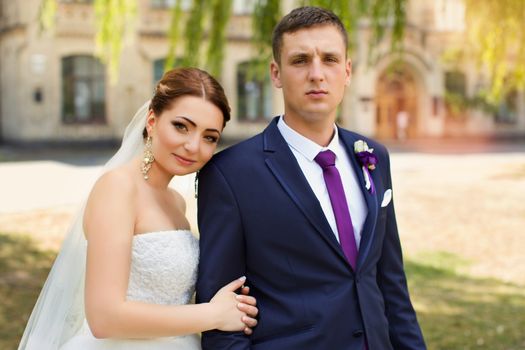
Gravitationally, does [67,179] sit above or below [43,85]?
below

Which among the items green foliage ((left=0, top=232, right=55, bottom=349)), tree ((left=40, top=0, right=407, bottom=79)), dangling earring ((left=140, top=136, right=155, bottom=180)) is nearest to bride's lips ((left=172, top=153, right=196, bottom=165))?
dangling earring ((left=140, top=136, right=155, bottom=180))

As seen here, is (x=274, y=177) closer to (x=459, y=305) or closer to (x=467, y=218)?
(x=459, y=305)

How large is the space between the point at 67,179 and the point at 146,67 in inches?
467

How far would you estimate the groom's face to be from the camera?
2.18 meters

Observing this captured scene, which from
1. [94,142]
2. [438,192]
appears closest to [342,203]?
[438,192]

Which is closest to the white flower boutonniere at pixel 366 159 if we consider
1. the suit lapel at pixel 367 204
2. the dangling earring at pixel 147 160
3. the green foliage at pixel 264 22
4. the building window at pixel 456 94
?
the suit lapel at pixel 367 204

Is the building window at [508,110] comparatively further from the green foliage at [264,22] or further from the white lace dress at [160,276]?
the white lace dress at [160,276]

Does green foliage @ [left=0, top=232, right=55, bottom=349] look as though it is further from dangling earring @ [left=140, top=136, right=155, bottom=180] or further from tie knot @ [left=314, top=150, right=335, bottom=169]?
tie knot @ [left=314, top=150, right=335, bottom=169]

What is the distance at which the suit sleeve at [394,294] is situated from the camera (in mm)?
2510

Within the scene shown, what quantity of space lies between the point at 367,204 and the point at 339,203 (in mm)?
124

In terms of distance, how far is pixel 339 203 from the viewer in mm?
2225

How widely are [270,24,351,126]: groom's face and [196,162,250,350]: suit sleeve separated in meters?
0.37

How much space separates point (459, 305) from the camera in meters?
6.55

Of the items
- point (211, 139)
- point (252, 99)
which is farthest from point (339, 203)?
point (252, 99)
